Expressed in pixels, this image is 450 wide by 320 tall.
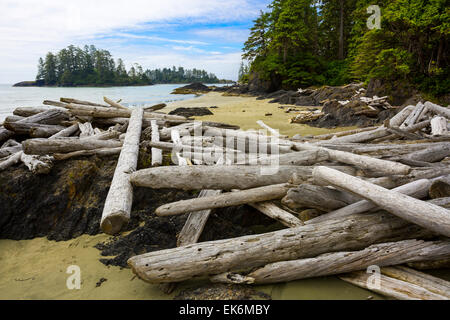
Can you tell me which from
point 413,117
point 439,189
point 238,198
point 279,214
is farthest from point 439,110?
point 238,198

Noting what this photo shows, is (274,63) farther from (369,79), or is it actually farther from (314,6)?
(369,79)

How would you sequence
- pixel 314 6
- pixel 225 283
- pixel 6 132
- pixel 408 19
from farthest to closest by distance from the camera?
pixel 314 6 < pixel 408 19 < pixel 6 132 < pixel 225 283

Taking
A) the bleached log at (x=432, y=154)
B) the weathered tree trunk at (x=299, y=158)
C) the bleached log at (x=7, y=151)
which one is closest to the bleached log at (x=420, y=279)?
the weathered tree trunk at (x=299, y=158)

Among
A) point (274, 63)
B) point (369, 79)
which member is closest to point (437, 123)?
point (369, 79)

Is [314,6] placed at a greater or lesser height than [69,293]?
greater

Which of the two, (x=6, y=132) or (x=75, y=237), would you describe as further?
(x=6, y=132)

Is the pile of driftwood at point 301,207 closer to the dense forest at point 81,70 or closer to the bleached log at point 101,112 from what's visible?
the bleached log at point 101,112

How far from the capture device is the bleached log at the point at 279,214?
3015 mm

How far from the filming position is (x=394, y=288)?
231 cm

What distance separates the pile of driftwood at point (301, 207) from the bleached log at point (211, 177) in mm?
13

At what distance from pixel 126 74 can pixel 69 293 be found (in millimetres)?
99283

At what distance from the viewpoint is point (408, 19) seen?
1080cm

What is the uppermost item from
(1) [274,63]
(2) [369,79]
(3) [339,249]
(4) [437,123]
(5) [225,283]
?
(1) [274,63]

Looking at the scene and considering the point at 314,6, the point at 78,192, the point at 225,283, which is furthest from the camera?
the point at 314,6
